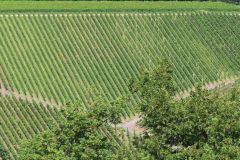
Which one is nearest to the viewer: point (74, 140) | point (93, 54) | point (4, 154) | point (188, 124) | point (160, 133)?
point (74, 140)

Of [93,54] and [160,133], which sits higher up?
[93,54]

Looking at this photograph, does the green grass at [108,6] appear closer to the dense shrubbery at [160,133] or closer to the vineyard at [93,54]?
the vineyard at [93,54]

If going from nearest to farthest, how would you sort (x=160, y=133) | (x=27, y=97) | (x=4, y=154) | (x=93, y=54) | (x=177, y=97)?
(x=160, y=133) < (x=4, y=154) < (x=27, y=97) < (x=177, y=97) < (x=93, y=54)

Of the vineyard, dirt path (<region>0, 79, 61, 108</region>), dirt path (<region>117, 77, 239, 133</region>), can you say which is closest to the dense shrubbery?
dirt path (<region>117, 77, 239, 133</region>)

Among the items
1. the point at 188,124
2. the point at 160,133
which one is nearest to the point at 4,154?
the point at 160,133

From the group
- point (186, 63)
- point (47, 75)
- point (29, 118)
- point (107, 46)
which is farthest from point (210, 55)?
point (29, 118)

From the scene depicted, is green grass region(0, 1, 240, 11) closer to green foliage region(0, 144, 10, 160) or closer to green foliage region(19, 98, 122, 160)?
green foliage region(0, 144, 10, 160)

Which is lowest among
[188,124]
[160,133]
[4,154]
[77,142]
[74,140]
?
[188,124]

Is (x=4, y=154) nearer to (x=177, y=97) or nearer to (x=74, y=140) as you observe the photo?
(x=74, y=140)
